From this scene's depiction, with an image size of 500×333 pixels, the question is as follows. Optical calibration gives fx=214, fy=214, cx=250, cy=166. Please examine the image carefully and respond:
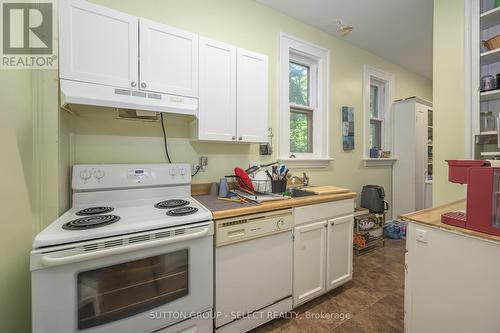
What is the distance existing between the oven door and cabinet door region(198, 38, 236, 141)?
30.7 inches

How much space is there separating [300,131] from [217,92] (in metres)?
1.32

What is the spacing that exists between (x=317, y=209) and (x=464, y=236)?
2.88 ft

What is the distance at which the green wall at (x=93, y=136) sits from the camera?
1058 mm

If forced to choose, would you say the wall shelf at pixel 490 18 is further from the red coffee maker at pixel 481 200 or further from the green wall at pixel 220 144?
the red coffee maker at pixel 481 200

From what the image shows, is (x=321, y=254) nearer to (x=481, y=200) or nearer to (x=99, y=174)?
(x=481, y=200)

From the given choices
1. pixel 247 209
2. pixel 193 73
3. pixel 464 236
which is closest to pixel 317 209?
pixel 247 209

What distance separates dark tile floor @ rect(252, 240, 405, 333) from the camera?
1558 mm

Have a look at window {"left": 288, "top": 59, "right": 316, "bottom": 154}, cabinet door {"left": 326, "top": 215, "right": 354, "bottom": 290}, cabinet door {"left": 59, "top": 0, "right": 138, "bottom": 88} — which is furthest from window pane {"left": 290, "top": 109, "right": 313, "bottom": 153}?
cabinet door {"left": 59, "top": 0, "right": 138, "bottom": 88}

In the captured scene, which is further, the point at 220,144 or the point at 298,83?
the point at 298,83

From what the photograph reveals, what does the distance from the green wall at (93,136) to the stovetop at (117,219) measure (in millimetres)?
194

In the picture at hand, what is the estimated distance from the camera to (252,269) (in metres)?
1.45

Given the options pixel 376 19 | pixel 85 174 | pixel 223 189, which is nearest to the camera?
pixel 85 174

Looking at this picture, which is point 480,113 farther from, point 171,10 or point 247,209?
point 171,10

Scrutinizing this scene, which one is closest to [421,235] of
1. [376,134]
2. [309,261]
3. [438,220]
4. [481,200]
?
[438,220]
